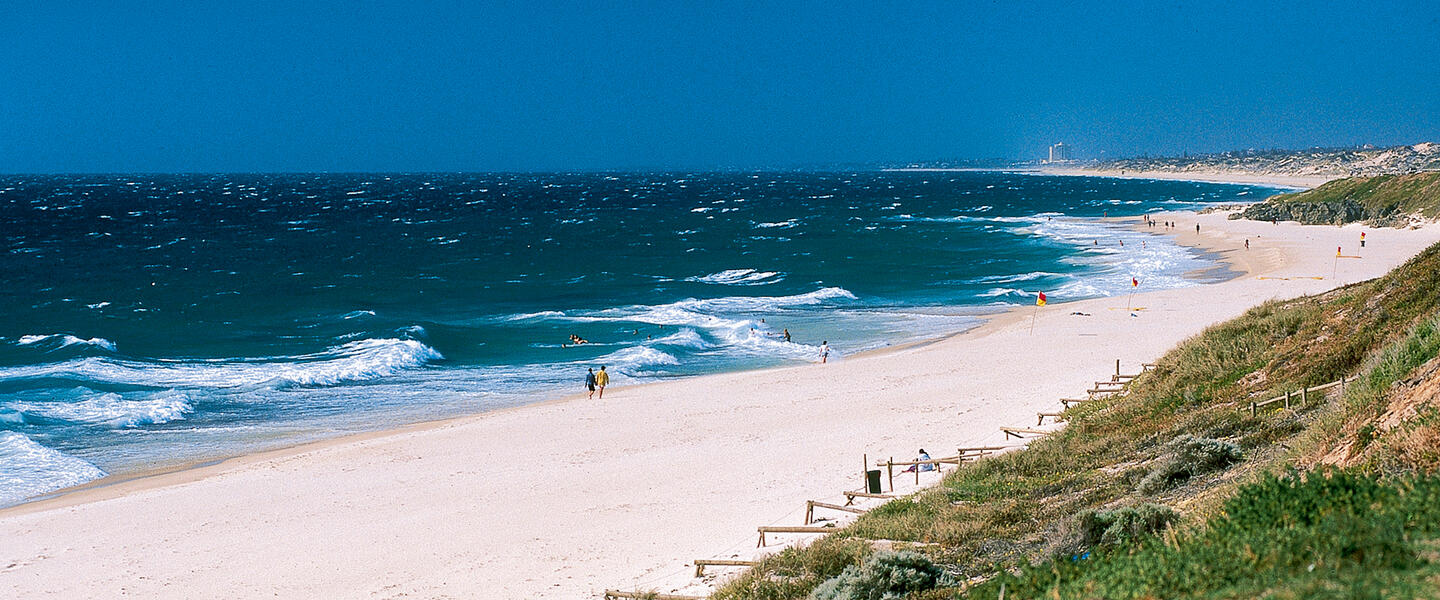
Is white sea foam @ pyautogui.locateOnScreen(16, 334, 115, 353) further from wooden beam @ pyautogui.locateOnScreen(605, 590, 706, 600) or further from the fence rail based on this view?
the fence rail

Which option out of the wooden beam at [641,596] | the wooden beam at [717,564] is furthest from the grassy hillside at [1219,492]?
the wooden beam at [717,564]

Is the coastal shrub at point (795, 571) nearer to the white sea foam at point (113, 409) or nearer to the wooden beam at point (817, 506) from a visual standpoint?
the wooden beam at point (817, 506)

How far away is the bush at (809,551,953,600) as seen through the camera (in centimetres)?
923

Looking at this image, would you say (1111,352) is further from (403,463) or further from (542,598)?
(542,598)

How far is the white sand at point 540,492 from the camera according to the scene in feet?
49.0

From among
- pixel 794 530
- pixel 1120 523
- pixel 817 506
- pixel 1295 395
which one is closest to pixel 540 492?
pixel 817 506

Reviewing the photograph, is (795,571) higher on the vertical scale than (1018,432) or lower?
higher

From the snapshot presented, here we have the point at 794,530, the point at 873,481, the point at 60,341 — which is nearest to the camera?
the point at 794,530

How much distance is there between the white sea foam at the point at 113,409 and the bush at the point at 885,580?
23583mm

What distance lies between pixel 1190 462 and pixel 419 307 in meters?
40.5

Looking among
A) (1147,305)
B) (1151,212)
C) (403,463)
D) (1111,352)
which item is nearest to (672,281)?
(1147,305)

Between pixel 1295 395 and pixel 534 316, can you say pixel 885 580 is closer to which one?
pixel 1295 395

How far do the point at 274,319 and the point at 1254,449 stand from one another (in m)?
40.4

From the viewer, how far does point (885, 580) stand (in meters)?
9.33
